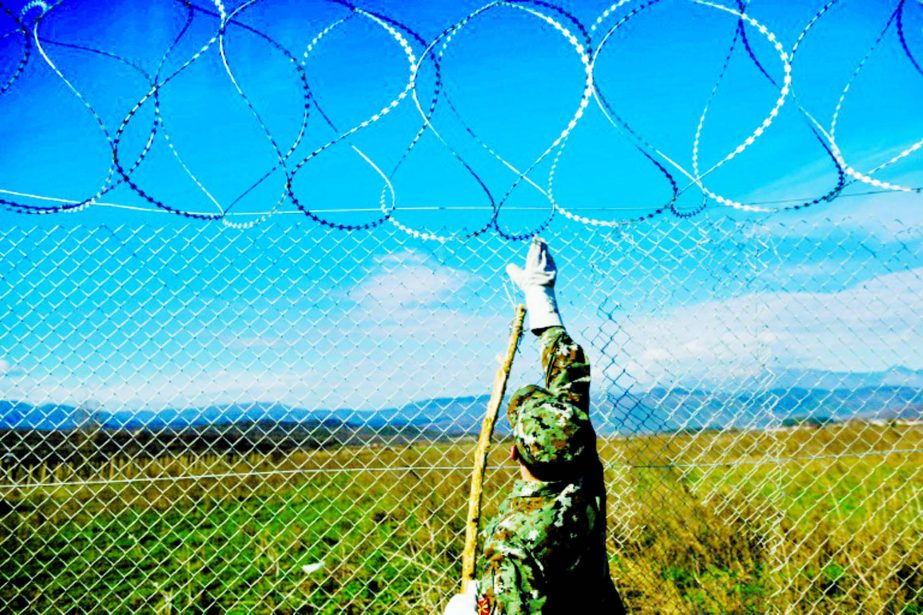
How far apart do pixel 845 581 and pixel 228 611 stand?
3.72 m

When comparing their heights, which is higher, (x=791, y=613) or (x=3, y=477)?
(x=3, y=477)

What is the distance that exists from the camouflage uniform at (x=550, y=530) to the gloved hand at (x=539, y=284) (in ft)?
2.67

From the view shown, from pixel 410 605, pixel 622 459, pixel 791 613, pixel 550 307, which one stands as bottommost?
pixel 791 613

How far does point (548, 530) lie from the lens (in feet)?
6.74

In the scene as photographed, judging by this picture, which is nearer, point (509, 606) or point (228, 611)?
point (509, 606)

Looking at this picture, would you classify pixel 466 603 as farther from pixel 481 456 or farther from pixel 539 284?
pixel 539 284

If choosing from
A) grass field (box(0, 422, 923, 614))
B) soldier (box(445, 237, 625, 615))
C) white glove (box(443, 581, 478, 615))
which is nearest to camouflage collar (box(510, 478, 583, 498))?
soldier (box(445, 237, 625, 615))

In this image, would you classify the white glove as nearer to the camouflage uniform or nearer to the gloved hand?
the camouflage uniform

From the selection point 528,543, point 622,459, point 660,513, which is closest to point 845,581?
point 660,513

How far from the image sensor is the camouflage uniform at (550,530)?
6.58ft

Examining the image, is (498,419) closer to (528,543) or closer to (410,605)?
(528,543)

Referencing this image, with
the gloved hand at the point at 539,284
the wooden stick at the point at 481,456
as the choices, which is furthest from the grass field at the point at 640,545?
the gloved hand at the point at 539,284

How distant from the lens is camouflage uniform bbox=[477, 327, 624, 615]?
6.58ft

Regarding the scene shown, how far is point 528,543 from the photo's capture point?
2.03m
